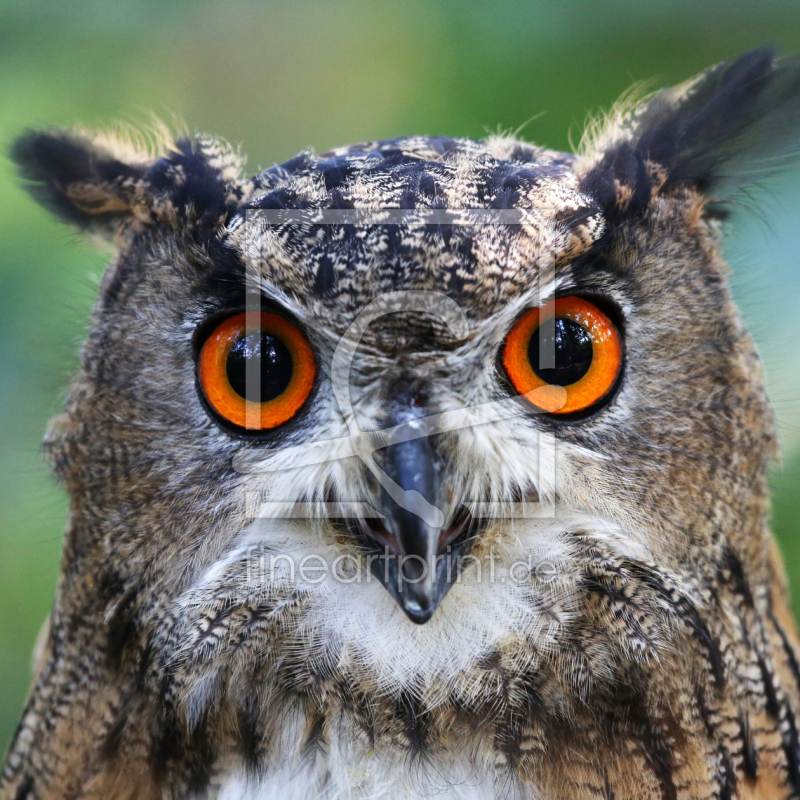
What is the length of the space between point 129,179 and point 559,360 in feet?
2.85

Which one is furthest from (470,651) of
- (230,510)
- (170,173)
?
(170,173)

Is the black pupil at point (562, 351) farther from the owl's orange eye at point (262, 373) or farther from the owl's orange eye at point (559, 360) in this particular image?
the owl's orange eye at point (262, 373)

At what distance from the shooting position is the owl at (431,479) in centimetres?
125

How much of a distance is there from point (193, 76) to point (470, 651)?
10.4 feet

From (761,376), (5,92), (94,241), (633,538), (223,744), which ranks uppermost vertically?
(5,92)

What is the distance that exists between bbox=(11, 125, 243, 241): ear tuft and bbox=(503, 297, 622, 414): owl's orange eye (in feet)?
1.71

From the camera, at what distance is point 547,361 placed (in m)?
1.31

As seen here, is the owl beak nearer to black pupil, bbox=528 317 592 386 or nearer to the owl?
the owl

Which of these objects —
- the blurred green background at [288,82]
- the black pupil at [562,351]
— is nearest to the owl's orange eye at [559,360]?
the black pupil at [562,351]

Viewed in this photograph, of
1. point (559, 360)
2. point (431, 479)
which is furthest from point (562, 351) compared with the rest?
point (431, 479)

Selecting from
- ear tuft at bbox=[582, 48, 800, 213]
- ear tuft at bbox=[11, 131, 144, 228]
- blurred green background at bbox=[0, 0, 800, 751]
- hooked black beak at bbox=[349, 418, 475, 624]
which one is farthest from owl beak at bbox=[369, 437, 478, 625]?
blurred green background at bbox=[0, 0, 800, 751]

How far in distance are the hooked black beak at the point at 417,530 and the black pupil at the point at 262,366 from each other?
8.8 inches

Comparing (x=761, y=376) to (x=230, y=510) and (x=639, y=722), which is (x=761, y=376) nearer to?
(x=639, y=722)

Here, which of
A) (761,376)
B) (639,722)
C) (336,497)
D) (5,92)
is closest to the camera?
(336,497)
